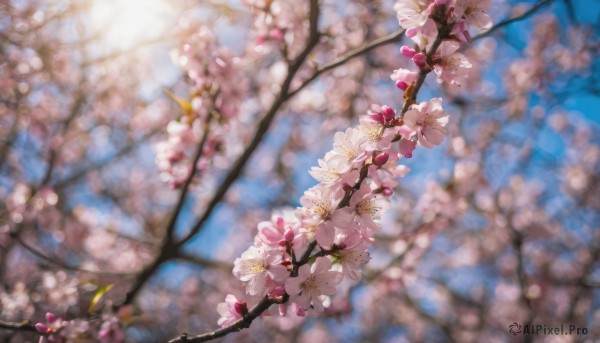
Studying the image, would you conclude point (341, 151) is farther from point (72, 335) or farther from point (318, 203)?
point (72, 335)

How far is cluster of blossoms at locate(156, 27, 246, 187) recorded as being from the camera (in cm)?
261

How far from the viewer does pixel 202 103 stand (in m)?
2.72

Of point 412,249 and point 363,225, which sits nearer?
point 363,225

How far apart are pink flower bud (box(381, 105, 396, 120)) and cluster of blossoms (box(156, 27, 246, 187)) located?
4.85 ft

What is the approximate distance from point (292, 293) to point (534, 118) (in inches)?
213

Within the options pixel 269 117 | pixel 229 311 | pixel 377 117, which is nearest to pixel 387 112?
pixel 377 117

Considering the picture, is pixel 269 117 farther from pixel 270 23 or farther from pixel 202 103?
pixel 270 23

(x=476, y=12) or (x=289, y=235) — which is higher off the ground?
(x=476, y=12)

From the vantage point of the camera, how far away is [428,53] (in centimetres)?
149

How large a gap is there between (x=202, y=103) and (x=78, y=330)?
148 centimetres

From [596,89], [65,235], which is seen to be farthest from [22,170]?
[596,89]

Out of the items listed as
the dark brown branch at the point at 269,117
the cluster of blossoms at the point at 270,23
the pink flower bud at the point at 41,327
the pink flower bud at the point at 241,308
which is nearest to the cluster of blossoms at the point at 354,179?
the pink flower bud at the point at 241,308

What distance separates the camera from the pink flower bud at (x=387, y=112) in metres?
1.41

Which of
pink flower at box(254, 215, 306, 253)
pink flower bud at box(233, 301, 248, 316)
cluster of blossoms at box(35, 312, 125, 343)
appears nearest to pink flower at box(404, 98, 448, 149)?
pink flower at box(254, 215, 306, 253)
